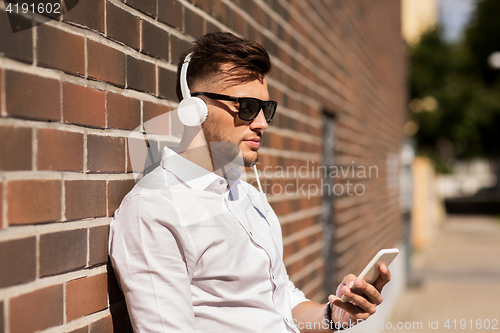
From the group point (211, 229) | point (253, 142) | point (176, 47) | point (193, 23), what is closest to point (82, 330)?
point (211, 229)

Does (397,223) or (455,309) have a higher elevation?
(397,223)

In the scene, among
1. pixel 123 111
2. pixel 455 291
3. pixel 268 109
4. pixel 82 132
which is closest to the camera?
pixel 82 132

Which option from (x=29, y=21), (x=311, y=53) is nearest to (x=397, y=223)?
(x=311, y=53)

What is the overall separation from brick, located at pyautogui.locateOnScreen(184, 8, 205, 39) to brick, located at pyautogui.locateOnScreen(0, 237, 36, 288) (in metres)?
1.24

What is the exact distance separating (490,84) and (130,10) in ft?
95.3

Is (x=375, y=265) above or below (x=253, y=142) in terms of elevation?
below

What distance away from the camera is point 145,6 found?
1796mm

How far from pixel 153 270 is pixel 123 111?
1.92 feet

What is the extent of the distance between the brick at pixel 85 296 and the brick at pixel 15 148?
384mm

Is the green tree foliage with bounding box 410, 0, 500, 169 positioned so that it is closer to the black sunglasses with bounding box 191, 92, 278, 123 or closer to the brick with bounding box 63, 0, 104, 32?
the black sunglasses with bounding box 191, 92, 278, 123

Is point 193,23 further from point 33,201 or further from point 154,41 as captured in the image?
point 33,201

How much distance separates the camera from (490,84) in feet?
88.3

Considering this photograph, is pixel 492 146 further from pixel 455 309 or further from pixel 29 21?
pixel 29 21

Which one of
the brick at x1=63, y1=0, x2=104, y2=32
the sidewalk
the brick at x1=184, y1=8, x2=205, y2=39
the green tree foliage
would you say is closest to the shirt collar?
the brick at x1=63, y1=0, x2=104, y2=32
